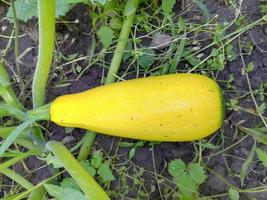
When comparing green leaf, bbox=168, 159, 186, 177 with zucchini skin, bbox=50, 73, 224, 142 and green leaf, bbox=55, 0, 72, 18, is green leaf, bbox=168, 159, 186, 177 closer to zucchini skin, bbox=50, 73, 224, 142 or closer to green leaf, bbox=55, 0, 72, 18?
zucchini skin, bbox=50, 73, 224, 142

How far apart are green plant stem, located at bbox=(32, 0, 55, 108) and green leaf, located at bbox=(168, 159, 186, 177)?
45 centimetres

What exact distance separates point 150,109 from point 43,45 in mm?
357

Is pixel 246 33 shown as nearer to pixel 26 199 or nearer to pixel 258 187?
pixel 258 187

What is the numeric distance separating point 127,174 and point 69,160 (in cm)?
31

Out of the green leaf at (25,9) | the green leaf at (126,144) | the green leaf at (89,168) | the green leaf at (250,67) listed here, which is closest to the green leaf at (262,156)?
the green leaf at (250,67)

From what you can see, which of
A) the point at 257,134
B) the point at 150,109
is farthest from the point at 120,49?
the point at 257,134

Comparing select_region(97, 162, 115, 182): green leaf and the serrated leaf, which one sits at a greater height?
the serrated leaf

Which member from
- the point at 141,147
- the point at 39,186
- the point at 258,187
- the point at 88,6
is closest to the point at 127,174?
the point at 141,147

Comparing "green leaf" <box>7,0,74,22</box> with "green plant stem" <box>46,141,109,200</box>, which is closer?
"green plant stem" <box>46,141,109,200</box>

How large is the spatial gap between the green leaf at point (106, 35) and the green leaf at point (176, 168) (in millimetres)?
449

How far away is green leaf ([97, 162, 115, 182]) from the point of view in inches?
63.7

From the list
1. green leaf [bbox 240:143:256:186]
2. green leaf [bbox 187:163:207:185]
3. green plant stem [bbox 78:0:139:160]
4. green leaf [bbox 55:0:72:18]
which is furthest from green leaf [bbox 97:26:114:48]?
green leaf [bbox 240:143:256:186]

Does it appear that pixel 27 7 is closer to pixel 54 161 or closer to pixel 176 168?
pixel 54 161

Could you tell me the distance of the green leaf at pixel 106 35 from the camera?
67.5 inches
